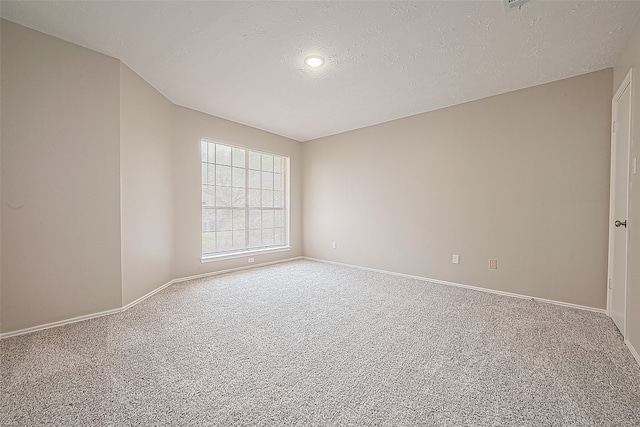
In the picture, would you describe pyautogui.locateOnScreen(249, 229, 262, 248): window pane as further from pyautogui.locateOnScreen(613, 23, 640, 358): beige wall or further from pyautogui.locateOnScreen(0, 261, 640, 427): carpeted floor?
pyautogui.locateOnScreen(613, 23, 640, 358): beige wall

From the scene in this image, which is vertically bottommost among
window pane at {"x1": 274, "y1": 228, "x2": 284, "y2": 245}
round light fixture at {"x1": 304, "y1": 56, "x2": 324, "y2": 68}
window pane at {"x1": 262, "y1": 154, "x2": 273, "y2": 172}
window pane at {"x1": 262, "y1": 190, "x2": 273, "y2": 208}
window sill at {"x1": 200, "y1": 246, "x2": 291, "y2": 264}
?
window sill at {"x1": 200, "y1": 246, "x2": 291, "y2": 264}

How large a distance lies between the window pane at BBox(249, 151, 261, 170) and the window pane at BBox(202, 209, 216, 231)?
1.10 m

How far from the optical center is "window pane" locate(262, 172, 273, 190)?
5.18 m

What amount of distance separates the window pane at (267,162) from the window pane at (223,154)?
714 mm

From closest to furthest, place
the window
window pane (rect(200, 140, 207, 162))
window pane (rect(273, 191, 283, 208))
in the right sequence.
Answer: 1. window pane (rect(200, 140, 207, 162))
2. the window
3. window pane (rect(273, 191, 283, 208))

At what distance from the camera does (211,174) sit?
173 inches

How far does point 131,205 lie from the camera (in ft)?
9.66

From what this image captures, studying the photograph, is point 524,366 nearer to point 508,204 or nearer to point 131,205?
point 508,204

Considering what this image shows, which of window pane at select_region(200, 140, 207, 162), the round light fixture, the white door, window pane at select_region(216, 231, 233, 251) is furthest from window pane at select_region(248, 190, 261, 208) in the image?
the white door

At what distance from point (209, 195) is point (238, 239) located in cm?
91

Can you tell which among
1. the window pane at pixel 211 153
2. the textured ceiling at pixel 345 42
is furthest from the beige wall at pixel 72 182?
the window pane at pixel 211 153

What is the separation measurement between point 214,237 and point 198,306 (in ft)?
5.51

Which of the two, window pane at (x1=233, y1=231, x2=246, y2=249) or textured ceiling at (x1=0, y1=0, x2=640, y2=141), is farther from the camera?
window pane at (x1=233, y1=231, x2=246, y2=249)

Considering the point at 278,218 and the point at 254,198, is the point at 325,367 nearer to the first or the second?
the point at 254,198
